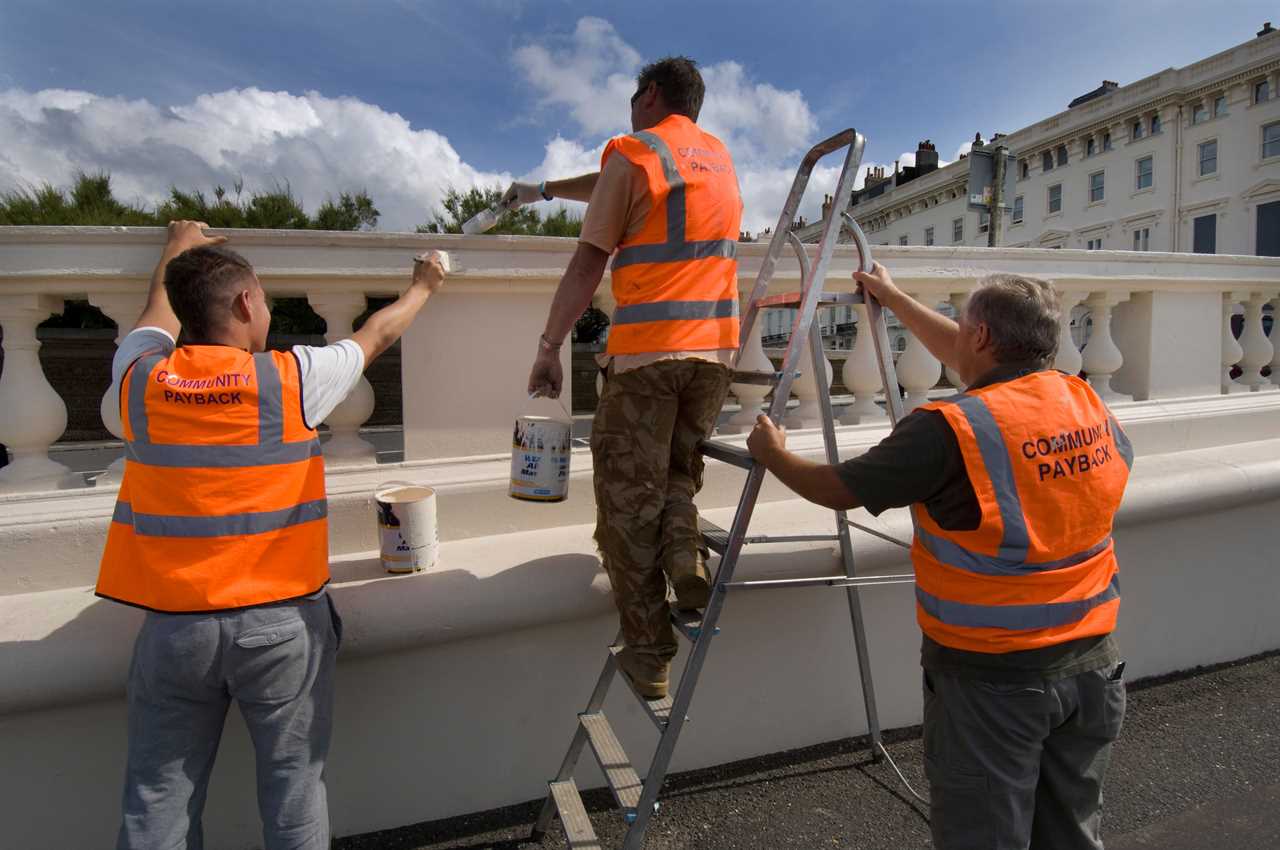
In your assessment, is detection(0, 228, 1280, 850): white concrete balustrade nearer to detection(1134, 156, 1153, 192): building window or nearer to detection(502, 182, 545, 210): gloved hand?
detection(502, 182, 545, 210): gloved hand

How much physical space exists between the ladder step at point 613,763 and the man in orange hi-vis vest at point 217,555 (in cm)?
72

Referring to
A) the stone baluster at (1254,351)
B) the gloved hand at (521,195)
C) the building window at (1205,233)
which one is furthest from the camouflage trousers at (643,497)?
the building window at (1205,233)

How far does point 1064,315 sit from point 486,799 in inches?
133

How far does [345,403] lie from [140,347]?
0.86 metres

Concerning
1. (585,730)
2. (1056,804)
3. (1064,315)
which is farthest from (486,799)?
(1064,315)

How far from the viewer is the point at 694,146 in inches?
83.3

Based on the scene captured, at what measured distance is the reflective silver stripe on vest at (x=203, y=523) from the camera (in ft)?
5.48

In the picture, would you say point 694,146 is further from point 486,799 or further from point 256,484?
point 486,799

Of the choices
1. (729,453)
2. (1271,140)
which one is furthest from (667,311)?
(1271,140)

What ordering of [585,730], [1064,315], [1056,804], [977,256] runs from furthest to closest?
[1064,315]
[977,256]
[585,730]
[1056,804]

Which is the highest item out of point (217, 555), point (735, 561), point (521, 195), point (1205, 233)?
point (1205, 233)

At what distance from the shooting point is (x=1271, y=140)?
3183 centimetres

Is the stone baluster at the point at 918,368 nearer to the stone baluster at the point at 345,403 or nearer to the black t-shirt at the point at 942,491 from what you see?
the black t-shirt at the point at 942,491

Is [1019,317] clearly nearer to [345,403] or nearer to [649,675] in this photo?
[649,675]
